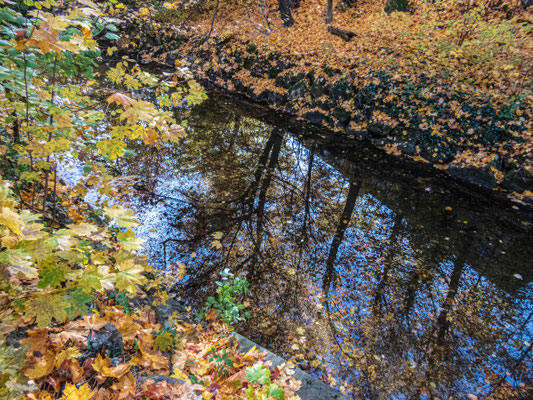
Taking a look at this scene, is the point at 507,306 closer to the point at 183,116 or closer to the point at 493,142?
the point at 493,142

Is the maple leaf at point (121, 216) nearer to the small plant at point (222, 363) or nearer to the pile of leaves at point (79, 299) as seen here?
the pile of leaves at point (79, 299)

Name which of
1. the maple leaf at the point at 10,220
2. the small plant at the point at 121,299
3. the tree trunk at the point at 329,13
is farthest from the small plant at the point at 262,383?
the tree trunk at the point at 329,13

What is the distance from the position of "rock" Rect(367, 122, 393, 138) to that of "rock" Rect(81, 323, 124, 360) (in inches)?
294

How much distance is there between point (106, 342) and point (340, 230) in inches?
147

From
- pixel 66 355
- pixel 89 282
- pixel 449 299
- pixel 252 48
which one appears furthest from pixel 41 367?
pixel 252 48

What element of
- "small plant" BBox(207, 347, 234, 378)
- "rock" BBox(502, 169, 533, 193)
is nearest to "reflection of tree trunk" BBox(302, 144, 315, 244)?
"small plant" BBox(207, 347, 234, 378)

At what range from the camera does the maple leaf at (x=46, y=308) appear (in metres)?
1.12

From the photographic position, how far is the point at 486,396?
263 cm

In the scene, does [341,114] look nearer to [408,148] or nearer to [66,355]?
[408,148]

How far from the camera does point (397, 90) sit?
7250 millimetres

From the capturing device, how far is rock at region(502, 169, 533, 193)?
556 cm

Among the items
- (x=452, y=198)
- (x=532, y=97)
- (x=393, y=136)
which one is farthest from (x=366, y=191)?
(x=532, y=97)

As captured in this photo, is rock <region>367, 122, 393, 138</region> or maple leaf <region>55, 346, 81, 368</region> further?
rock <region>367, 122, 393, 138</region>

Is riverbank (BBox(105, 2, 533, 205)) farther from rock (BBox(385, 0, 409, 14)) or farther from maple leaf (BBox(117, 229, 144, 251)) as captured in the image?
maple leaf (BBox(117, 229, 144, 251))
